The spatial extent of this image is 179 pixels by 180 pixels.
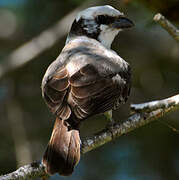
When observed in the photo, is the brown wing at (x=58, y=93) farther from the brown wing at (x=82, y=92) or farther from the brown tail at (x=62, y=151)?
the brown tail at (x=62, y=151)

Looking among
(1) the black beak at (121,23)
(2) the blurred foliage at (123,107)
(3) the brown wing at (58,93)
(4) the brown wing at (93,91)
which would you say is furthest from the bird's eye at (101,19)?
(2) the blurred foliage at (123,107)

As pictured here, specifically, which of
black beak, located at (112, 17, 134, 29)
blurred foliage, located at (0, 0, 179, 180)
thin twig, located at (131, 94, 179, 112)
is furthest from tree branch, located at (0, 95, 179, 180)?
blurred foliage, located at (0, 0, 179, 180)

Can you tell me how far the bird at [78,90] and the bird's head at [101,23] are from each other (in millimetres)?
11

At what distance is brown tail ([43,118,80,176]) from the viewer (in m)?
4.45

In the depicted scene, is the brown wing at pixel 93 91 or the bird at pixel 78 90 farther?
the brown wing at pixel 93 91

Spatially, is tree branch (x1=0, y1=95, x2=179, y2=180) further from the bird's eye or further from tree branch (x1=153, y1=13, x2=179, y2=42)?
the bird's eye

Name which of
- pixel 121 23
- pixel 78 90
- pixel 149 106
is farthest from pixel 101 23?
pixel 149 106

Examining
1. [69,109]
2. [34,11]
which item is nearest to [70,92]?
[69,109]

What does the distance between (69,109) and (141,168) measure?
166 inches

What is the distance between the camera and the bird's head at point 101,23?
6.03 m

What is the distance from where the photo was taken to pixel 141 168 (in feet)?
28.6

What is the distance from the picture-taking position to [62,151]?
4.62 meters

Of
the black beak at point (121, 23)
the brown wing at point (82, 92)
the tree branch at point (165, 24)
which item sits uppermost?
the tree branch at point (165, 24)

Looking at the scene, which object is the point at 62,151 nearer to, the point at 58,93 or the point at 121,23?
the point at 58,93
